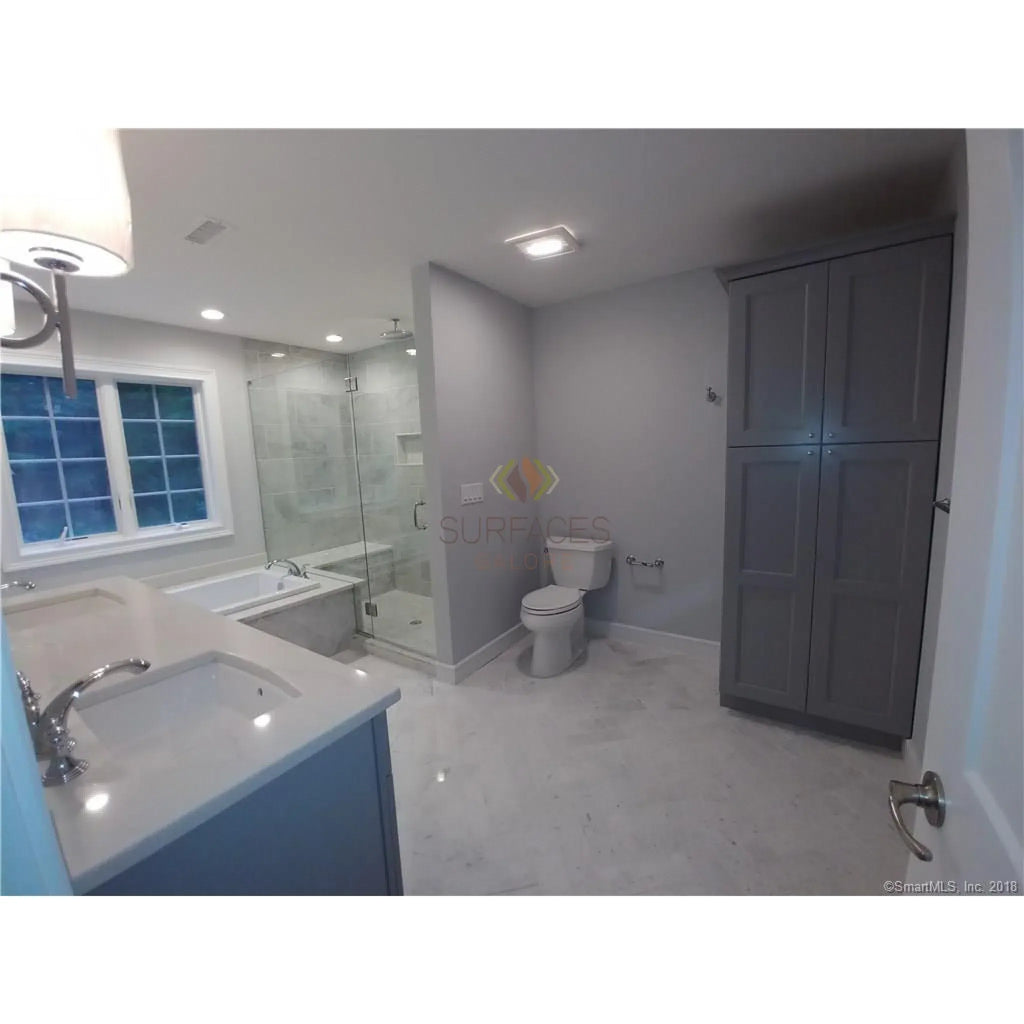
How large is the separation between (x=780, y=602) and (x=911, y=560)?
1.64ft

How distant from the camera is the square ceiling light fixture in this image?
2.01 meters

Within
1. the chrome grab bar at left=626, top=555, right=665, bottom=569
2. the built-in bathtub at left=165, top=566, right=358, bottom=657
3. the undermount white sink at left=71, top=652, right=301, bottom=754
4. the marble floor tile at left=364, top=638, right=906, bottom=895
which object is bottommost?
the marble floor tile at left=364, top=638, right=906, bottom=895

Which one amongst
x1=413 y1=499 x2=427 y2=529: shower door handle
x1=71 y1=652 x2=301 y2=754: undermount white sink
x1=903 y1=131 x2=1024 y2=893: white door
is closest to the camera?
x1=903 y1=131 x2=1024 y2=893: white door

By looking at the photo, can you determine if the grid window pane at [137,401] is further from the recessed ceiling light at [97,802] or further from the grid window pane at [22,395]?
the recessed ceiling light at [97,802]

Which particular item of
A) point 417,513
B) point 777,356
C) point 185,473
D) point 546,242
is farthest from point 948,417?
point 185,473

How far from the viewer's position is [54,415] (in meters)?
2.82

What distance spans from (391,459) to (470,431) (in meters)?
0.99

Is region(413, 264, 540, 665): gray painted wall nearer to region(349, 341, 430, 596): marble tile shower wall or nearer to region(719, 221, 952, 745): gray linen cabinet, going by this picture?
region(349, 341, 430, 596): marble tile shower wall

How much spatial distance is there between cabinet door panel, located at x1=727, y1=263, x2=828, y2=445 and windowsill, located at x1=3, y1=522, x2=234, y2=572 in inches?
145

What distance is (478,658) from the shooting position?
275 cm

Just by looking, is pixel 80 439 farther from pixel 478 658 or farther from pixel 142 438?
pixel 478 658

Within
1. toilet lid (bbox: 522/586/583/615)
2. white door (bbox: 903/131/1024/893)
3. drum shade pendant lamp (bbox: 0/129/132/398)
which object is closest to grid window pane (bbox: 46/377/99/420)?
drum shade pendant lamp (bbox: 0/129/132/398)

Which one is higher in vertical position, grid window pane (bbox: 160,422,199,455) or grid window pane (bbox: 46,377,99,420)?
grid window pane (bbox: 46,377,99,420)
